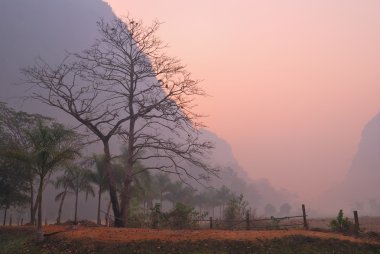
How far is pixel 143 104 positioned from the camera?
80.5 ft

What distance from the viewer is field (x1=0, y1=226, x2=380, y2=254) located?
56.7ft

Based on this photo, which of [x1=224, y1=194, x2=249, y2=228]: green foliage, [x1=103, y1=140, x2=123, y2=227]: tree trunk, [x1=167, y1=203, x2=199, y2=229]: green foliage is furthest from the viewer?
[x1=224, y1=194, x2=249, y2=228]: green foliage

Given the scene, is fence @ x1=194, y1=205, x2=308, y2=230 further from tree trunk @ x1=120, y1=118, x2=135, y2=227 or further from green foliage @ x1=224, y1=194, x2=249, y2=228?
tree trunk @ x1=120, y1=118, x2=135, y2=227

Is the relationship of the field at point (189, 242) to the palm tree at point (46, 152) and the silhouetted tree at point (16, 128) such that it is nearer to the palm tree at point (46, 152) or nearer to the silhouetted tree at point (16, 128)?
the palm tree at point (46, 152)

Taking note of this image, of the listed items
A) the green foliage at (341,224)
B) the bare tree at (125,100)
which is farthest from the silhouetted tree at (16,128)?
the green foliage at (341,224)

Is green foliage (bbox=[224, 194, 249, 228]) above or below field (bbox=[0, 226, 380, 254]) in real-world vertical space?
above

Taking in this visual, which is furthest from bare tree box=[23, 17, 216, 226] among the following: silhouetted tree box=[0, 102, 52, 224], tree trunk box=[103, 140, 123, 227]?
silhouetted tree box=[0, 102, 52, 224]

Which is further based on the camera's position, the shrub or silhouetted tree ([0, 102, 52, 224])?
silhouetted tree ([0, 102, 52, 224])

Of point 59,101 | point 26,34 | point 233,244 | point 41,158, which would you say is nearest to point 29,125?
point 59,101

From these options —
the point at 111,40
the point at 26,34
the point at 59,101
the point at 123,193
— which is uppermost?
the point at 26,34

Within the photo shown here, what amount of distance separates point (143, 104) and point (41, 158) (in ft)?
24.3

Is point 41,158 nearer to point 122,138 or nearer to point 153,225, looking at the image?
point 122,138

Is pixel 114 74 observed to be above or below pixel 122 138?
above

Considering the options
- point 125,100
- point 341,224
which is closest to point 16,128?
point 125,100
